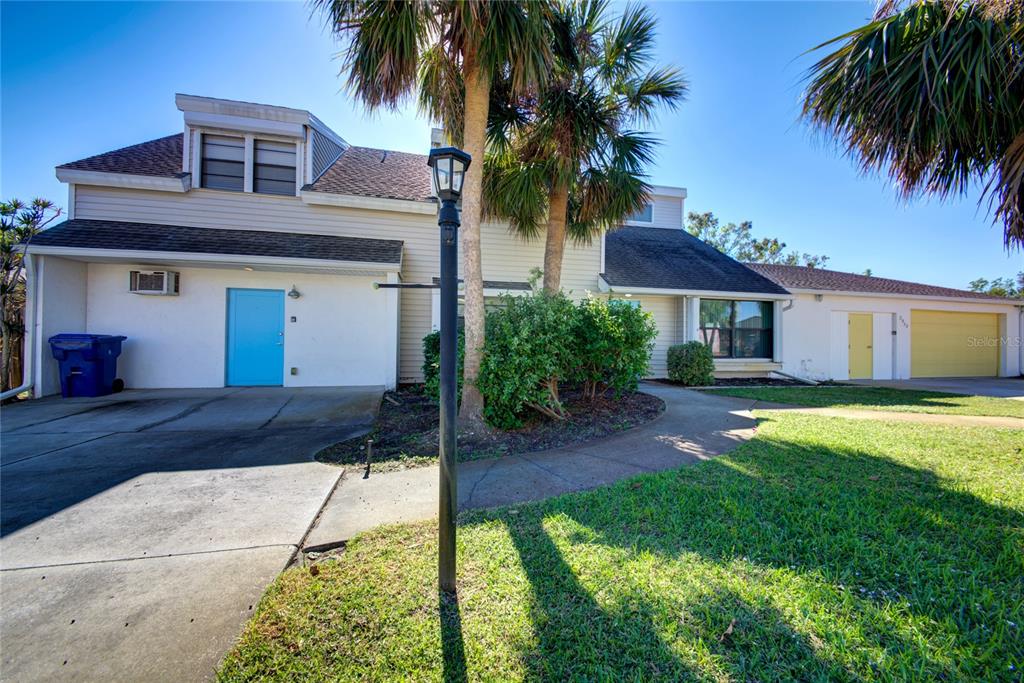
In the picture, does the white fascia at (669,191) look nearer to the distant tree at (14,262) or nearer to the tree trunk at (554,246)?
the tree trunk at (554,246)

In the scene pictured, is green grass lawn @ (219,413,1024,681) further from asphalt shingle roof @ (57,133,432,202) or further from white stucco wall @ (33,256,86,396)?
white stucco wall @ (33,256,86,396)

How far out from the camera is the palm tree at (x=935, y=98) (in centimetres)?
385

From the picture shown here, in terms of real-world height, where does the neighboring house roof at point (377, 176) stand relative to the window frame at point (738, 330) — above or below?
above

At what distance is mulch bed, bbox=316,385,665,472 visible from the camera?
4547 millimetres

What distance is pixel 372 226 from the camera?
964 cm

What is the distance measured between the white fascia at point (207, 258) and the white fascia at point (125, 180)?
2.00m

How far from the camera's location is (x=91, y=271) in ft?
26.8

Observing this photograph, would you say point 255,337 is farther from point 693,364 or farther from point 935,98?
point 935,98

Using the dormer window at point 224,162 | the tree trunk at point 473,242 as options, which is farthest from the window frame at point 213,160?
the tree trunk at point 473,242

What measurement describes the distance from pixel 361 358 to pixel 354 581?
25.2ft

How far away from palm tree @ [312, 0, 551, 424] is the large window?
891 cm

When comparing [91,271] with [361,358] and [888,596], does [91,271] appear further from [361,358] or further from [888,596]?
[888,596]

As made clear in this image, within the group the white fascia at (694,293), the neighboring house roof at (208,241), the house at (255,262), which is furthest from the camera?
the white fascia at (694,293)

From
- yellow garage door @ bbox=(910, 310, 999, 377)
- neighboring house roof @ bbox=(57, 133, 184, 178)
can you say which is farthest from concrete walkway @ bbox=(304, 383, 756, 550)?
yellow garage door @ bbox=(910, 310, 999, 377)
